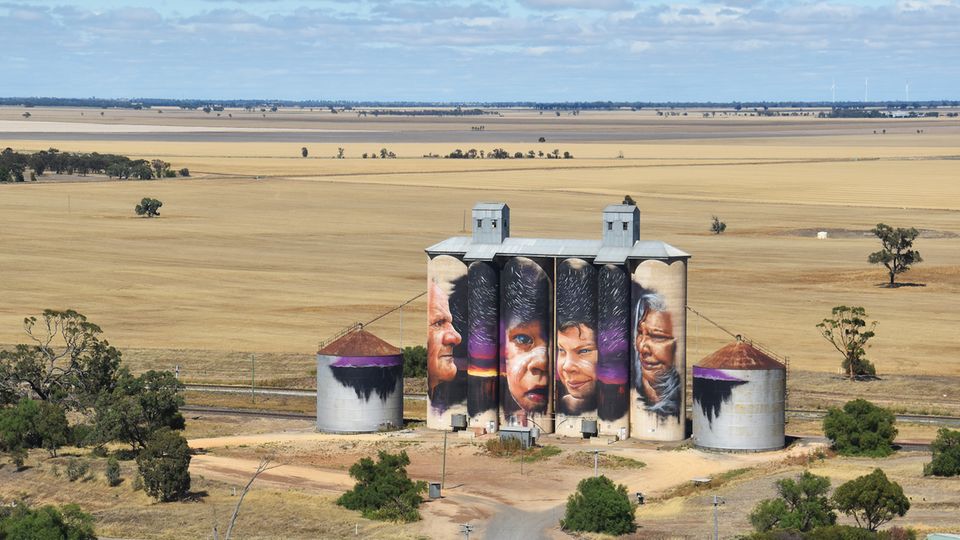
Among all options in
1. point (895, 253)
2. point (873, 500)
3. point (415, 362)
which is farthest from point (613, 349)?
point (895, 253)

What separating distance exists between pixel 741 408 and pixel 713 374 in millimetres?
2256

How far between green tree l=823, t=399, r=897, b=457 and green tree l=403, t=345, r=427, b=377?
3215 cm

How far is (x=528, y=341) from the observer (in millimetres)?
90500

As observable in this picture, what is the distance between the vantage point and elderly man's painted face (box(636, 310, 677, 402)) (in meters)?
87.8

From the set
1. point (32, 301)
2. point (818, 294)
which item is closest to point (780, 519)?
point (818, 294)

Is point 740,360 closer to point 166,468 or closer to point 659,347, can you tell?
point 659,347

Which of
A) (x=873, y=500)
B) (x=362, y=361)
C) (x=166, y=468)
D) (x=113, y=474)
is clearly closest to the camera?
(x=873, y=500)

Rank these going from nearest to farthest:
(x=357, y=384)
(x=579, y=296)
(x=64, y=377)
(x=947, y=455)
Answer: (x=947, y=455) < (x=579, y=296) < (x=357, y=384) < (x=64, y=377)

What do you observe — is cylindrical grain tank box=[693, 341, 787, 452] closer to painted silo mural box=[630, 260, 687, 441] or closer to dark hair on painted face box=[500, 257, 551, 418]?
painted silo mural box=[630, 260, 687, 441]

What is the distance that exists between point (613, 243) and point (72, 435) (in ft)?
103

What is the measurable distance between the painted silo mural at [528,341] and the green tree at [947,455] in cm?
2163

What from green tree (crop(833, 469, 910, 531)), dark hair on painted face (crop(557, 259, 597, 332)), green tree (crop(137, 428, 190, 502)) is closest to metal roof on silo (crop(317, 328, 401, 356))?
dark hair on painted face (crop(557, 259, 597, 332))

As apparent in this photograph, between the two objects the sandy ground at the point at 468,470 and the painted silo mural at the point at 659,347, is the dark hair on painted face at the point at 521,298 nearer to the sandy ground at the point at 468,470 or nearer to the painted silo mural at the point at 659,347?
the painted silo mural at the point at 659,347

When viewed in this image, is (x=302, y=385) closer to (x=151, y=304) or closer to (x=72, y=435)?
(x=72, y=435)
